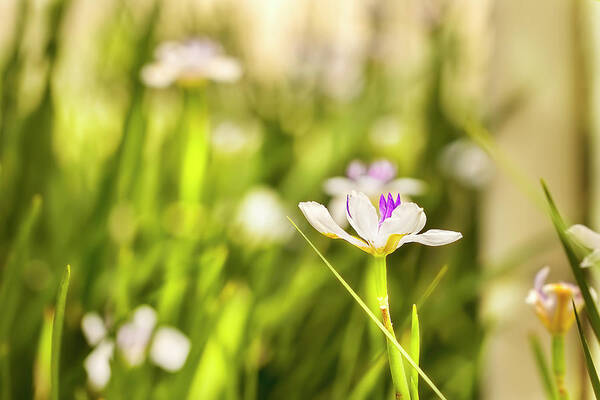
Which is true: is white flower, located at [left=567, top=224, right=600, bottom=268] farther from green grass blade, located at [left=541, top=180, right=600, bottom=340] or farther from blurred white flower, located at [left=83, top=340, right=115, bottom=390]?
blurred white flower, located at [left=83, top=340, right=115, bottom=390]

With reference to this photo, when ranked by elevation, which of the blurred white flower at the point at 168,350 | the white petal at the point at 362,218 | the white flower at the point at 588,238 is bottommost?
the blurred white flower at the point at 168,350

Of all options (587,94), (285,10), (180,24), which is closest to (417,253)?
(587,94)

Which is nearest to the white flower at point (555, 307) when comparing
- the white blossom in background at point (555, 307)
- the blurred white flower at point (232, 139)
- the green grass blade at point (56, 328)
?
the white blossom in background at point (555, 307)

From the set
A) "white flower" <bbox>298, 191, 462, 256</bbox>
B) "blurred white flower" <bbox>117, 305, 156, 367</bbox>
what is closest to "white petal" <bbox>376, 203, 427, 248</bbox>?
"white flower" <bbox>298, 191, 462, 256</bbox>

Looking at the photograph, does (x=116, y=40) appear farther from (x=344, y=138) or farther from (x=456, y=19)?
(x=456, y=19)

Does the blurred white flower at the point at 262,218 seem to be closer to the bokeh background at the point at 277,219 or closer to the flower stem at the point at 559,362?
the bokeh background at the point at 277,219
